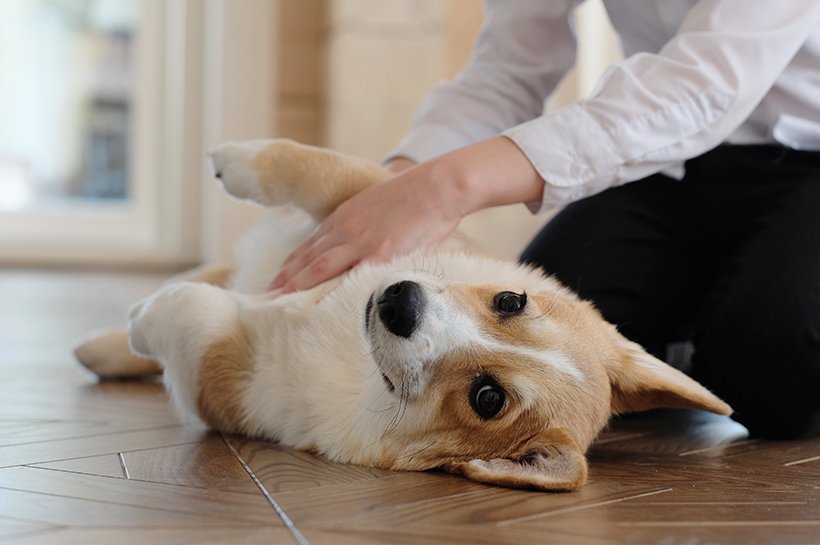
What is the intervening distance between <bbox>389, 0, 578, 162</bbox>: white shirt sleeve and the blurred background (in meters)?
2.66

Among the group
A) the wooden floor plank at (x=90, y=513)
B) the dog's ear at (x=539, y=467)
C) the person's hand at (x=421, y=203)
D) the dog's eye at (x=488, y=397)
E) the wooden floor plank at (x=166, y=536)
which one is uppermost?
the person's hand at (x=421, y=203)

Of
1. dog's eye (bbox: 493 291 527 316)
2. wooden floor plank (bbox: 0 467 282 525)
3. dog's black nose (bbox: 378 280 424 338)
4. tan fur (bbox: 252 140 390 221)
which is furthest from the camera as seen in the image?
tan fur (bbox: 252 140 390 221)

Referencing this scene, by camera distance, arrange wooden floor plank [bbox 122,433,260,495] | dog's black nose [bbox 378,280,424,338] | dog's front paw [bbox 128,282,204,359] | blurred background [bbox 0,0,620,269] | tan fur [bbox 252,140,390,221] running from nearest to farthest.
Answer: wooden floor plank [bbox 122,433,260,495]
dog's black nose [bbox 378,280,424,338]
dog's front paw [bbox 128,282,204,359]
tan fur [bbox 252,140,390,221]
blurred background [bbox 0,0,620,269]

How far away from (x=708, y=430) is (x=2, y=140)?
16.3 feet

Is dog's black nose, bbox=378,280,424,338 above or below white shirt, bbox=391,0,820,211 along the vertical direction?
below

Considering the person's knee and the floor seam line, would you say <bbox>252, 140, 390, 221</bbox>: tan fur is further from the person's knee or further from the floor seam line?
the person's knee

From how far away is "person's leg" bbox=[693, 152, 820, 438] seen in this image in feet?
5.97

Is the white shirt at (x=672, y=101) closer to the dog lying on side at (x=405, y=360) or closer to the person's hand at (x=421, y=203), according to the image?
the person's hand at (x=421, y=203)

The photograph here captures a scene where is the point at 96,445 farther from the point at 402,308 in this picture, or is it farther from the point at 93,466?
the point at 402,308

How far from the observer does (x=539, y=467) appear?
1390 mm

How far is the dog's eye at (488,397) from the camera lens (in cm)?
145

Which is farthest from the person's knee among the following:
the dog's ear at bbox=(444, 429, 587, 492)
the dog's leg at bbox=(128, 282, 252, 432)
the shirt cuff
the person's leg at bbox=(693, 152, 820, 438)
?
the dog's leg at bbox=(128, 282, 252, 432)

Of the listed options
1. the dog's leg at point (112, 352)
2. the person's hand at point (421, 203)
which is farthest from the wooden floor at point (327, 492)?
the person's hand at point (421, 203)

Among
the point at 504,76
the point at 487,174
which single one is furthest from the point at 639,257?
the point at 487,174
